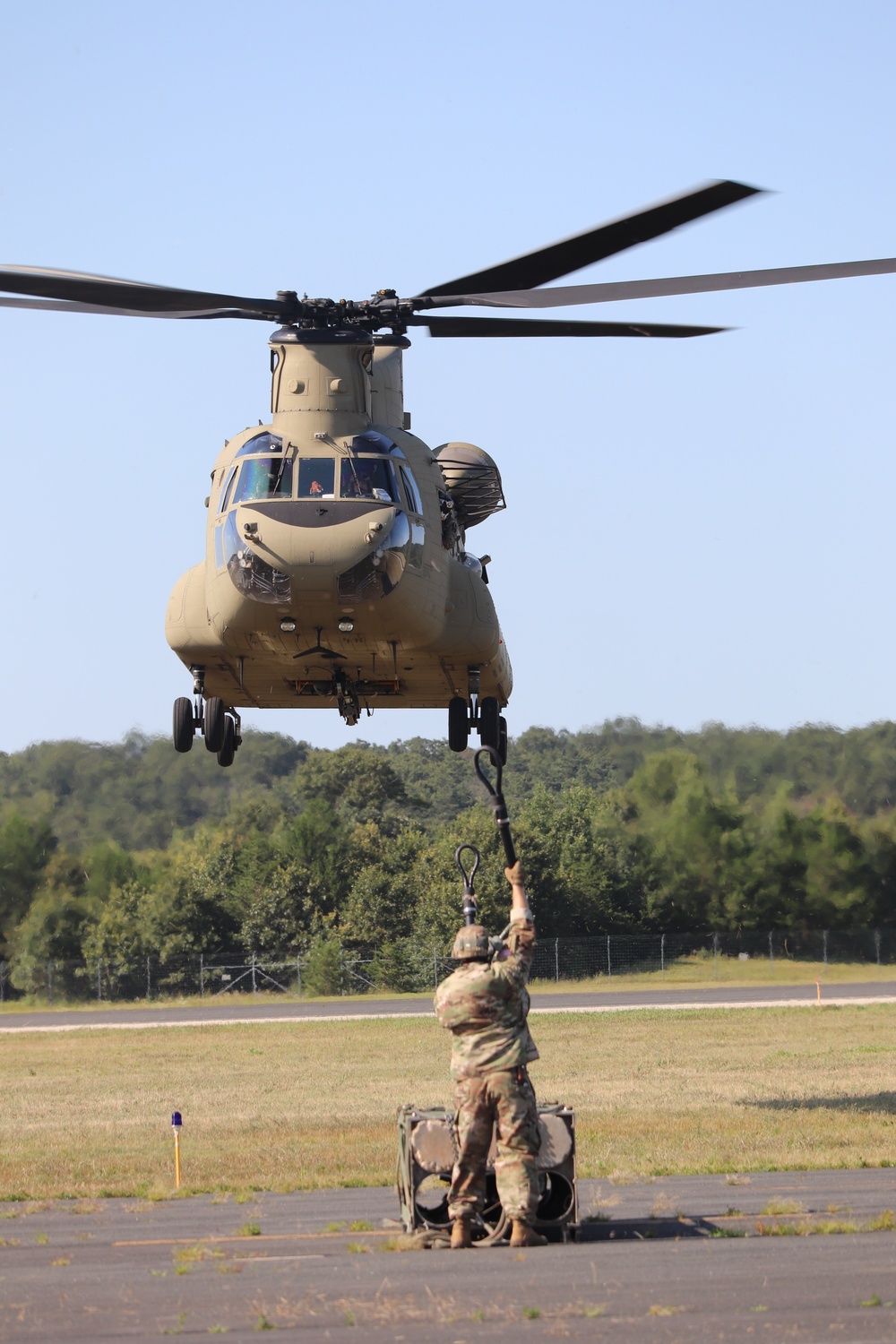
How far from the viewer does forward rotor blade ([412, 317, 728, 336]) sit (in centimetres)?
1738

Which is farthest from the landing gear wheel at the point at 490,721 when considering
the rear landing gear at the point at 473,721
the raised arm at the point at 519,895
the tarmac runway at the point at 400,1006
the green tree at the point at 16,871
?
the green tree at the point at 16,871

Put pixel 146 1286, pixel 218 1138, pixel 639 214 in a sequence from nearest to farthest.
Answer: pixel 146 1286
pixel 639 214
pixel 218 1138

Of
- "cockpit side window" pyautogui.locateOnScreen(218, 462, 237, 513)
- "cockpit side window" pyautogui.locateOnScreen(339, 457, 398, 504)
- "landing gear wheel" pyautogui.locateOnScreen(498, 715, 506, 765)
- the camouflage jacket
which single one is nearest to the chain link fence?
"landing gear wheel" pyautogui.locateOnScreen(498, 715, 506, 765)

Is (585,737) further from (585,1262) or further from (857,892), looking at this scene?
(585,1262)

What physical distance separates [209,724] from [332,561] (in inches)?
182

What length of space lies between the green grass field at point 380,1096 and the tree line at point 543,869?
18.6 metres

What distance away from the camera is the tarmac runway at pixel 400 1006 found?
40.9 m

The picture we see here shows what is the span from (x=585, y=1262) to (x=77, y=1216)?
16.6 feet

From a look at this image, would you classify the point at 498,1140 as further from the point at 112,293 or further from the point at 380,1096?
the point at 380,1096

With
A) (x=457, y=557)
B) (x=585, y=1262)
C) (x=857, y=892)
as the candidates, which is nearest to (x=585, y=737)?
(x=857, y=892)

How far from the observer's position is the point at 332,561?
16641mm

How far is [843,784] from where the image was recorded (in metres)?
65.4

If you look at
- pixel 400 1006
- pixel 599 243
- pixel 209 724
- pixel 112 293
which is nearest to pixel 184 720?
pixel 209 724

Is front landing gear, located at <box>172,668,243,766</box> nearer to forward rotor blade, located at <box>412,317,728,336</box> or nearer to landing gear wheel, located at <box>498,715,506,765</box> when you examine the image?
landing gear wheel, located at <box>498,715,506,765</box>
